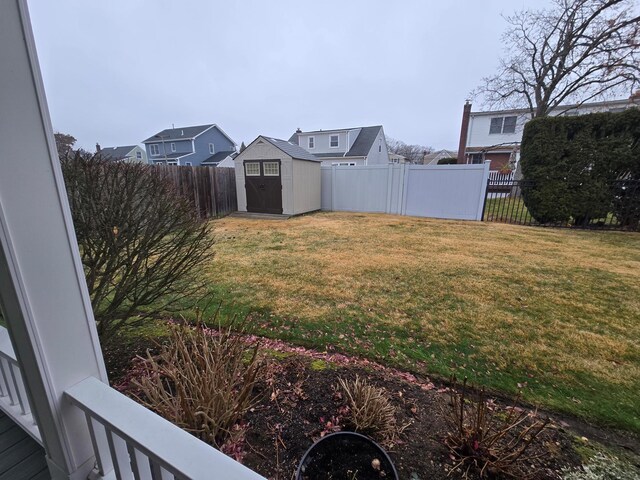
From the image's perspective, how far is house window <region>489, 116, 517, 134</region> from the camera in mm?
19058

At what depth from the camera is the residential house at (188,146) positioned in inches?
973

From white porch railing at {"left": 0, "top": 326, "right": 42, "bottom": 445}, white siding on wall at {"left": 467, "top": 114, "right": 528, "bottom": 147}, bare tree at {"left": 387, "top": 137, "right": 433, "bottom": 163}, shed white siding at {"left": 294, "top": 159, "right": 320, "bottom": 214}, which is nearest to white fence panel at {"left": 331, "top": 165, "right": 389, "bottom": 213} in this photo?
shed white siding at {"left": 294, "top": 159, "right": 320, "bottom": 214}

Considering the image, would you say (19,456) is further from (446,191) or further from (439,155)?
(439,155)

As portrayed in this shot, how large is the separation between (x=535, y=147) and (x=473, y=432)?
380 inches

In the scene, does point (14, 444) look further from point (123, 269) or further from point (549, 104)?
point (549, 104)

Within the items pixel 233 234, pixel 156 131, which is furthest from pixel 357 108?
pixel 233 234

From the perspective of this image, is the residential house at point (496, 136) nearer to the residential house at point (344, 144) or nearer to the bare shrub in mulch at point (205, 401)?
the residential house at point (344, 144)

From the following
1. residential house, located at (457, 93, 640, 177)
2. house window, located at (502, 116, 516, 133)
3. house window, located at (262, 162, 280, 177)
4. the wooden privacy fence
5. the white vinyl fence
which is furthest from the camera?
house window, located at (502, 116, 516, 133)

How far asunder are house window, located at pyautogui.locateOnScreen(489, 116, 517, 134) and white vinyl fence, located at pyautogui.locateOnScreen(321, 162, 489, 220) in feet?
45.0

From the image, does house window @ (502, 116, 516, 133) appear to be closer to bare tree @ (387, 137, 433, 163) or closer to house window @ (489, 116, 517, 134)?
house window @ (489, 116, 517, 134)

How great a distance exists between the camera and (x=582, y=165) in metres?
7.90

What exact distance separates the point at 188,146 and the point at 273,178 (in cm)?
1862

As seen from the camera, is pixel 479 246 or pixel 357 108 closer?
pixel 479 246

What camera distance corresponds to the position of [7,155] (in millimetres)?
871
